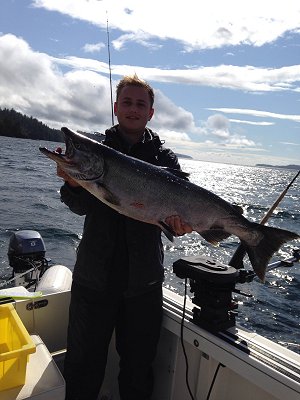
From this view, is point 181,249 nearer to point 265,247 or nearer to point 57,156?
point 265,247

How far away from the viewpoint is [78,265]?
12.0 feet

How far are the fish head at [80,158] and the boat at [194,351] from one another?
1.14m

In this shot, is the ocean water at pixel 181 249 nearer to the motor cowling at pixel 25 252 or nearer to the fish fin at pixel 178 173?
the fish fin at pixel 178 173

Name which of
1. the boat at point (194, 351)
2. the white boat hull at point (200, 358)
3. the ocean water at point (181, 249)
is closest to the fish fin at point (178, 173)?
the ocean water at point (181, 249)

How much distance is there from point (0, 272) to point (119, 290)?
26.2 ft

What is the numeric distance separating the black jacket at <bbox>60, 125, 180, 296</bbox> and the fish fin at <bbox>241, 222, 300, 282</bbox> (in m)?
0.89

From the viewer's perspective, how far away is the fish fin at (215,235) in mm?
3793

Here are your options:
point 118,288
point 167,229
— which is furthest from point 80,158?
point 118,288

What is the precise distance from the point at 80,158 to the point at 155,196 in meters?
0.74

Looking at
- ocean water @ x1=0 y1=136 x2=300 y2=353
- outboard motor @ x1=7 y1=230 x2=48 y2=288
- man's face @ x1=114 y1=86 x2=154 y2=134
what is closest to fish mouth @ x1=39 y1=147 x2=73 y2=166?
man's face @ x1=114 y1=86 x2=154 y2=134

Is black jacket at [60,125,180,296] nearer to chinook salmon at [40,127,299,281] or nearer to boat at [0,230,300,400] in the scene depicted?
chinook salmon at [40,127,299,281]

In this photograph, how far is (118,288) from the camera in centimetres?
359

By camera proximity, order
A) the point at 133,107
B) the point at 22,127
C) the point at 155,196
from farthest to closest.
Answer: the point at 22,127, the point at 133,107, the point at 155,196

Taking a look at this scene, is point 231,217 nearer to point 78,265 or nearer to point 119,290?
point 119,290
